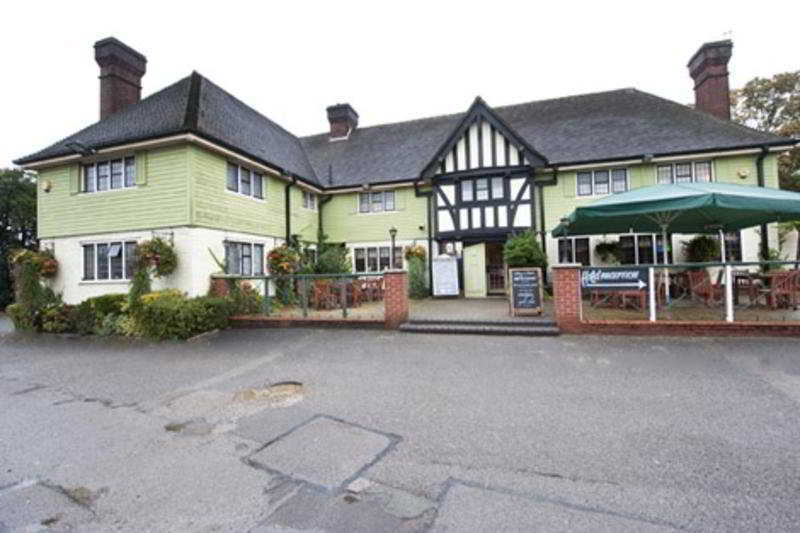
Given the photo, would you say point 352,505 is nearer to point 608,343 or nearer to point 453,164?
point 608,343

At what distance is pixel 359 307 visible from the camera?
40.2 ft

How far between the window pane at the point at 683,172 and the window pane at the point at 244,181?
16005 millimetres

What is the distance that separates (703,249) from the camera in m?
13.2

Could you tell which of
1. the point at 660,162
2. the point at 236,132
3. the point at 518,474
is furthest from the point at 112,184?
the point at 660,162

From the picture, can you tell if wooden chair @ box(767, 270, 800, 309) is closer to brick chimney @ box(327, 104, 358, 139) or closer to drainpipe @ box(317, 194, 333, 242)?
drainpipe @ box(317, 194, 333, 242)

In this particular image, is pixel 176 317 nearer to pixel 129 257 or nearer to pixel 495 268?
pixel 129 257

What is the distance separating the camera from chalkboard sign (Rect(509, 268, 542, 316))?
9516 millimetres

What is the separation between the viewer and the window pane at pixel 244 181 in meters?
13.2

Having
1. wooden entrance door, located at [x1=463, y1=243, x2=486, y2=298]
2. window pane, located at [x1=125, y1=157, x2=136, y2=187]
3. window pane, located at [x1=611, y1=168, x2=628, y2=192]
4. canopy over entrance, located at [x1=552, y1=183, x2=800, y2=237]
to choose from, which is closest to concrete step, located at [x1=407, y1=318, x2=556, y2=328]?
canopy over entrance, located at [x1=552, y1=183, x2=800, y2=237]

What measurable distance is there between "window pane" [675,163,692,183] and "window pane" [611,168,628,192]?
5.66ft

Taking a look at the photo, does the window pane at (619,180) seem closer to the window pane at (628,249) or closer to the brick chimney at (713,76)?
the window pane at (628,249)

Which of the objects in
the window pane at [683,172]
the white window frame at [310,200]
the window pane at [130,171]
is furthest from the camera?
the white window frame at [310,200]

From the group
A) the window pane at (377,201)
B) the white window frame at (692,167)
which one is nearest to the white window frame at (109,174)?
the window pane at (377,201)

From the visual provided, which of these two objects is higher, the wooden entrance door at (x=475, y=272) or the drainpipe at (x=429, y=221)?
the drainpipe at (x=429, y=221)
